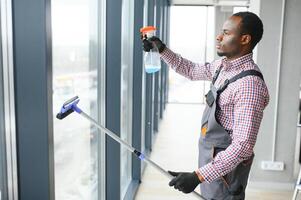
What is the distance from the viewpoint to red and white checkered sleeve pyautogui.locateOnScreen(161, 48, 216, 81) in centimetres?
200

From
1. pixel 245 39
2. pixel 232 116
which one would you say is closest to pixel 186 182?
pixel 232 116

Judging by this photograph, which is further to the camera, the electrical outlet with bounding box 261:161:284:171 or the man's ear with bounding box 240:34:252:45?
the electrical outlet with bounding box 261:161:284:171

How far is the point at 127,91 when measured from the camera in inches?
138

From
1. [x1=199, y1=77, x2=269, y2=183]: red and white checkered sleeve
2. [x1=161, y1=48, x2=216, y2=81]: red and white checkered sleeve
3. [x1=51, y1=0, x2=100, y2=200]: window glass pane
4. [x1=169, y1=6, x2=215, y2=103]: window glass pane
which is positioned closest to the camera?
[x1=199, y1=77, x2=269, y2=183]: red and white checkered sleeve

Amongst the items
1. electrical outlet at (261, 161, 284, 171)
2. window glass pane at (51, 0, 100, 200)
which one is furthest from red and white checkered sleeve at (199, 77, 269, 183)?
electrical outlet at (261, 161, 284, 171)

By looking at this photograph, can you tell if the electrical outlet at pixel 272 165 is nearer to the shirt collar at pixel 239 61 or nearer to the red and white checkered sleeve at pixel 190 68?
the red and white checkered sleeve at pixel 190 68

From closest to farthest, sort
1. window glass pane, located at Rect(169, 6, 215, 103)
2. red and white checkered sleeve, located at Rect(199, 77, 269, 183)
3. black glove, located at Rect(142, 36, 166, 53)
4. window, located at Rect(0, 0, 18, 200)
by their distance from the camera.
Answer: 1. window, located at Rect(0, 0, 18, 200)
2. red and white checkered sleeve, located at Rect(199, 77, 269, 183)
3. black glove, located at Rect(142, 36, 166, 53)
4. window glass pane, located at Rect(169, 6, 215, 103)

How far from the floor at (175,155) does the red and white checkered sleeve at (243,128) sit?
78.2 inches

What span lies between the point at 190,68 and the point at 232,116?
0.53m

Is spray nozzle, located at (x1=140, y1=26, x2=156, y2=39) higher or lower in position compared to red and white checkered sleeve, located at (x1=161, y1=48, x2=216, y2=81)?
higher

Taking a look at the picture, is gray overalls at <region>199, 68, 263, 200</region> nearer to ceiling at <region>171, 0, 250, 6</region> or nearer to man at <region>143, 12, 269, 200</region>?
man at <region>143, 12, 269, 200</region>

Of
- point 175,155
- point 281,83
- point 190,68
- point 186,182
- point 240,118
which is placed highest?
point 190,68

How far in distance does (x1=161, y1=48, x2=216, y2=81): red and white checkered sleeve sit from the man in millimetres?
183

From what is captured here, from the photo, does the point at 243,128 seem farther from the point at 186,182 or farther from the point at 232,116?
the point at 186,182
